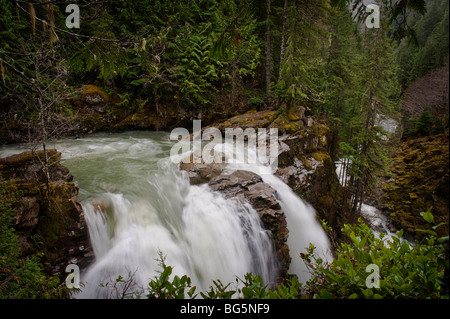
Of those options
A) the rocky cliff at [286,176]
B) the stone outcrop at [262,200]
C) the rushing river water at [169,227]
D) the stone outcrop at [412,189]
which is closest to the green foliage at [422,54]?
the stone outcrop at [412,189]

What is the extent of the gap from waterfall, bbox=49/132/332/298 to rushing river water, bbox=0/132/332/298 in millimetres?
23

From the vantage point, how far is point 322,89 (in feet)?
56.0

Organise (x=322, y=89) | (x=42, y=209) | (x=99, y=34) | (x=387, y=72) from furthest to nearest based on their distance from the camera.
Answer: (x=322, y=89) → (x=387, y=72) → (x=42, y=209) → (x=99, y=34)

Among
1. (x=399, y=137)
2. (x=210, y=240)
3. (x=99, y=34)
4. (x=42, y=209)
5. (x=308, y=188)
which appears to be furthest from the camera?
(x=399, y=137)

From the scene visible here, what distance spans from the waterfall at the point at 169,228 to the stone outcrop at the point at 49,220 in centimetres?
33

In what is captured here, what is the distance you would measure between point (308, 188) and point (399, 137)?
2155 cm

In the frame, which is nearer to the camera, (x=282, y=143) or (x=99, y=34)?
(x=99, y=34)

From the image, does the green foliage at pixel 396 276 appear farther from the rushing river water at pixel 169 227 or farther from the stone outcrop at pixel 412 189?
the stone outcrop at pixel 412 189

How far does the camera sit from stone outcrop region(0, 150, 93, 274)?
487cm

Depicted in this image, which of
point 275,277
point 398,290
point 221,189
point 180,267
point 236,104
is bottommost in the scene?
point 275,277

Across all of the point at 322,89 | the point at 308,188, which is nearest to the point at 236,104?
the point at 322,89

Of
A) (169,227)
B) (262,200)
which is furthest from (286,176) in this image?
(169,227)

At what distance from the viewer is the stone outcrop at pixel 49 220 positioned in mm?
4867
